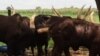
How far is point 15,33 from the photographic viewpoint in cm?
1092

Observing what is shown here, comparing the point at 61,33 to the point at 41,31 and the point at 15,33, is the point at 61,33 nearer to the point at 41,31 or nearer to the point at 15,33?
the point at 41,31

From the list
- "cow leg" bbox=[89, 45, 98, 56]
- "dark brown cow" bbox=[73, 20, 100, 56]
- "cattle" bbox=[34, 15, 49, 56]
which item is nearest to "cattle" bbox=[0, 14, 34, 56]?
"cattle" bbox=[34, 15, 49, 56]

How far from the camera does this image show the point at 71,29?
10.5m

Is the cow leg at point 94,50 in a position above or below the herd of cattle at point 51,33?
below

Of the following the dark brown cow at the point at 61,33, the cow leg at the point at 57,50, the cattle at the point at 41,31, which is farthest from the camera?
the cattle at the point at 41,31

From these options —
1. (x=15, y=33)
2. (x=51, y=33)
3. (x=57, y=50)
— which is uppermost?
(x=51, y=33)

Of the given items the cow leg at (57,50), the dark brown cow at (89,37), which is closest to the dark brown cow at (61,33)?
the cow leg at (57,50)

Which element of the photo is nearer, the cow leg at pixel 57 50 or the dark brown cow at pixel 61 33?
the dark brown cow at pixel 61 33

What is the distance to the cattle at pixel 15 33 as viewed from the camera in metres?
11.0

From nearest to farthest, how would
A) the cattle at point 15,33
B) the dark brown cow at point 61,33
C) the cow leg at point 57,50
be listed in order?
the dark brown cow at point 61,33
the cow leg at point 57,50
the cattle at point 15,33

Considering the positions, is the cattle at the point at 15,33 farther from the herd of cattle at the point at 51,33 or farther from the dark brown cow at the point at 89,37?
the dark brown cow at the point at 89,37

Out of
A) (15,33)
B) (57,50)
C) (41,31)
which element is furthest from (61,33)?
(15,33)

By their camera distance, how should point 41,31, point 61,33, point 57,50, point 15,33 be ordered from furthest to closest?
point 41,31, point 15,33, point 57,50, point 61,33

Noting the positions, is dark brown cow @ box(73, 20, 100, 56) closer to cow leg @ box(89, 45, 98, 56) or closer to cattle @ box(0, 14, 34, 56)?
cow leg @ box(89, 45, 98, 56)
